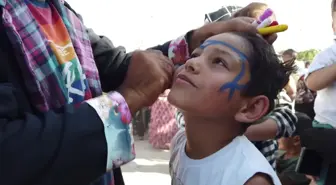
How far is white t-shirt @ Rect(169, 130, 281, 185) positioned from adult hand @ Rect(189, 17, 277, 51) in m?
0.36

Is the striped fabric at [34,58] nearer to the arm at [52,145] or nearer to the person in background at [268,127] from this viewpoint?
the arm at [52,145]

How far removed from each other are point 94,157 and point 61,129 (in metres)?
0.10

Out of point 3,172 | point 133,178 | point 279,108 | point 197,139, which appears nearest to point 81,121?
point 3,172

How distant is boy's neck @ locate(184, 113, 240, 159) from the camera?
1.27 metres

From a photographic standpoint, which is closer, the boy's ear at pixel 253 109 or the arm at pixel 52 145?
the arm at pixel 52 145

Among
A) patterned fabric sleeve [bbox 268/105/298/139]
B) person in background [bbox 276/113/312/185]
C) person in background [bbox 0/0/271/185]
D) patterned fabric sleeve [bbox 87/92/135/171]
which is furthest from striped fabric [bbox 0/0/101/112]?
person in background [bbox 276/113/312/185]

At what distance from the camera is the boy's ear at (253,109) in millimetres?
1292

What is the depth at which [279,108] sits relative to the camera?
2135 mm

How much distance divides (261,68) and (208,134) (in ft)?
0.92

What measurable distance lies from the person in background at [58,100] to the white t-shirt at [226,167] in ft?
0.80

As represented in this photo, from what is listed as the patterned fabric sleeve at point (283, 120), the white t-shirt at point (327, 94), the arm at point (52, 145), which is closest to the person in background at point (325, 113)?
the white t-shirt at point (327, 94)

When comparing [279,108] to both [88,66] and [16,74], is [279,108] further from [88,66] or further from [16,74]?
[16,74]

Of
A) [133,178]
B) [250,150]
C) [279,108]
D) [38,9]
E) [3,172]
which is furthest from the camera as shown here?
[133,178]

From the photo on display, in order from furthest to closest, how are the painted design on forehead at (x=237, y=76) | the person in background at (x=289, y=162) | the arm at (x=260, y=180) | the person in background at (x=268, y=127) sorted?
the person in background at (x=289, y=162) < the person in background at (x=268, y=127) < the painted design on forehead at (x=237, y=76) < the arm at (x=260, y=180)
